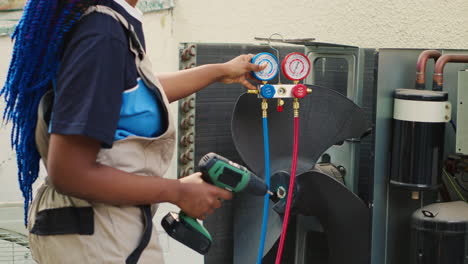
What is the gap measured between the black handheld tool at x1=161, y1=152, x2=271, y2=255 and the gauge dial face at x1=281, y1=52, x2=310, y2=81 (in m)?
0.79

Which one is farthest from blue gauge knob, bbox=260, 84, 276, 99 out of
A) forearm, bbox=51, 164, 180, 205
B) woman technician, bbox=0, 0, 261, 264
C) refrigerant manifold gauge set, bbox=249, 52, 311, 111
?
forearm, bbox=51, 164, 180, 205

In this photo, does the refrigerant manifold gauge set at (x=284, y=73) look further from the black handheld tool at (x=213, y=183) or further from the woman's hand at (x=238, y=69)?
the black handheld tool at (x=213, y=183)

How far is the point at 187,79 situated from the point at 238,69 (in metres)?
0.21

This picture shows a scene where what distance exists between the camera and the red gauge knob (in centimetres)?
243

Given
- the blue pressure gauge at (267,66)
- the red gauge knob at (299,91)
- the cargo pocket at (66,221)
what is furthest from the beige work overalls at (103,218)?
the red gauge knob at (299,91)

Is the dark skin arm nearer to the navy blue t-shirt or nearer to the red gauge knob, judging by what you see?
the navy blue t-shirt

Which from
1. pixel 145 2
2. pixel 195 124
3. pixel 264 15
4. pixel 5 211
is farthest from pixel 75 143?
pixel 264 15

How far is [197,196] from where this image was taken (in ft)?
5.20

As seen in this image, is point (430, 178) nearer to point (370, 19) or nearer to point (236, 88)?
point (236, 88)

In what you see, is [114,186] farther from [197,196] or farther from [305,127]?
[305,127]

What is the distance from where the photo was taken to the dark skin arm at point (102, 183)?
4.60 ft

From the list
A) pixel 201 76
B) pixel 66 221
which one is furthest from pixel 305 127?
pixel 66 221

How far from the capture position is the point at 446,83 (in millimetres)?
2895

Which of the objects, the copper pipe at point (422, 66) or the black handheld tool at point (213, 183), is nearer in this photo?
the black handheld tool at point (213, 183)
